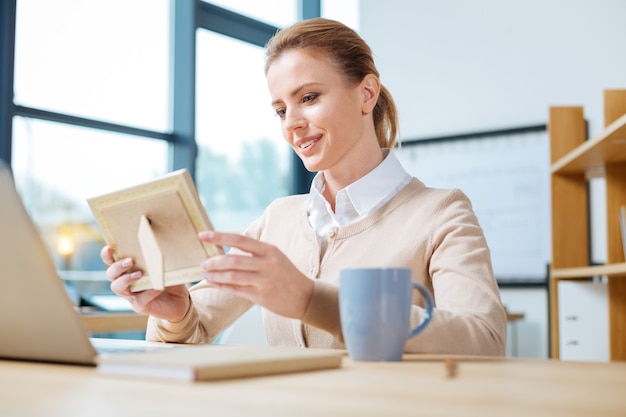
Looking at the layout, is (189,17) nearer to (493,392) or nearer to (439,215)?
(439,215)

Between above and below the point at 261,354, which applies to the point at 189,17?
above

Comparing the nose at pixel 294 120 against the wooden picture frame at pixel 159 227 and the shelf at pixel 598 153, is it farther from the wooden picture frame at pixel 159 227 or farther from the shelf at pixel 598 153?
the shelf at pixel 598 153

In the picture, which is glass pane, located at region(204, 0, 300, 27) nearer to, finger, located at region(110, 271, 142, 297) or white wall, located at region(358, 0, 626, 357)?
white wall, located at region(358, 0, 626, 357)

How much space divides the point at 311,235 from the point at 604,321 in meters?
1.48

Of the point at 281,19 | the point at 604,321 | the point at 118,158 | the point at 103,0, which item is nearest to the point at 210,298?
the point at 604,321

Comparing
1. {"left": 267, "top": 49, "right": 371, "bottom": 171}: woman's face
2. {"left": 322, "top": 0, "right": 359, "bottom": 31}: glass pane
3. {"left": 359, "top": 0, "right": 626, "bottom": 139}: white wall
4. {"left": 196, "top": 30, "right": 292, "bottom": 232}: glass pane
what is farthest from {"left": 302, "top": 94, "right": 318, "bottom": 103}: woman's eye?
{"left": 322, "top": 0, "right": 359, "bottom": 31}: glass pane

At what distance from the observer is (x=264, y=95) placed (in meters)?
4.27

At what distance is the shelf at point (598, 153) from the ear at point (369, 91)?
755 millimetres

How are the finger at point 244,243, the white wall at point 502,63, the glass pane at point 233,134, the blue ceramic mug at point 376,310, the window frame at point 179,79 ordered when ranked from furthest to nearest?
the glass pane at point 233,134 → the white wall at point 502,63 → the window frame at point 179,79 → the finger at point 244,243 → the blue ceramic mug at point 376,310

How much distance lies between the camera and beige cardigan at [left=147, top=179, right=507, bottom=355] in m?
1.04

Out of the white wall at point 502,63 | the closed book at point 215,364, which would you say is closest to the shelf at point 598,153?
the white wall at point 502,63

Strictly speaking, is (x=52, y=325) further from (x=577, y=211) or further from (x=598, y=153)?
(x=577, y=211)

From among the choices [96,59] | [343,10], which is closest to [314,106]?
[96,59]

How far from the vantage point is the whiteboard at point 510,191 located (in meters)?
3.87
